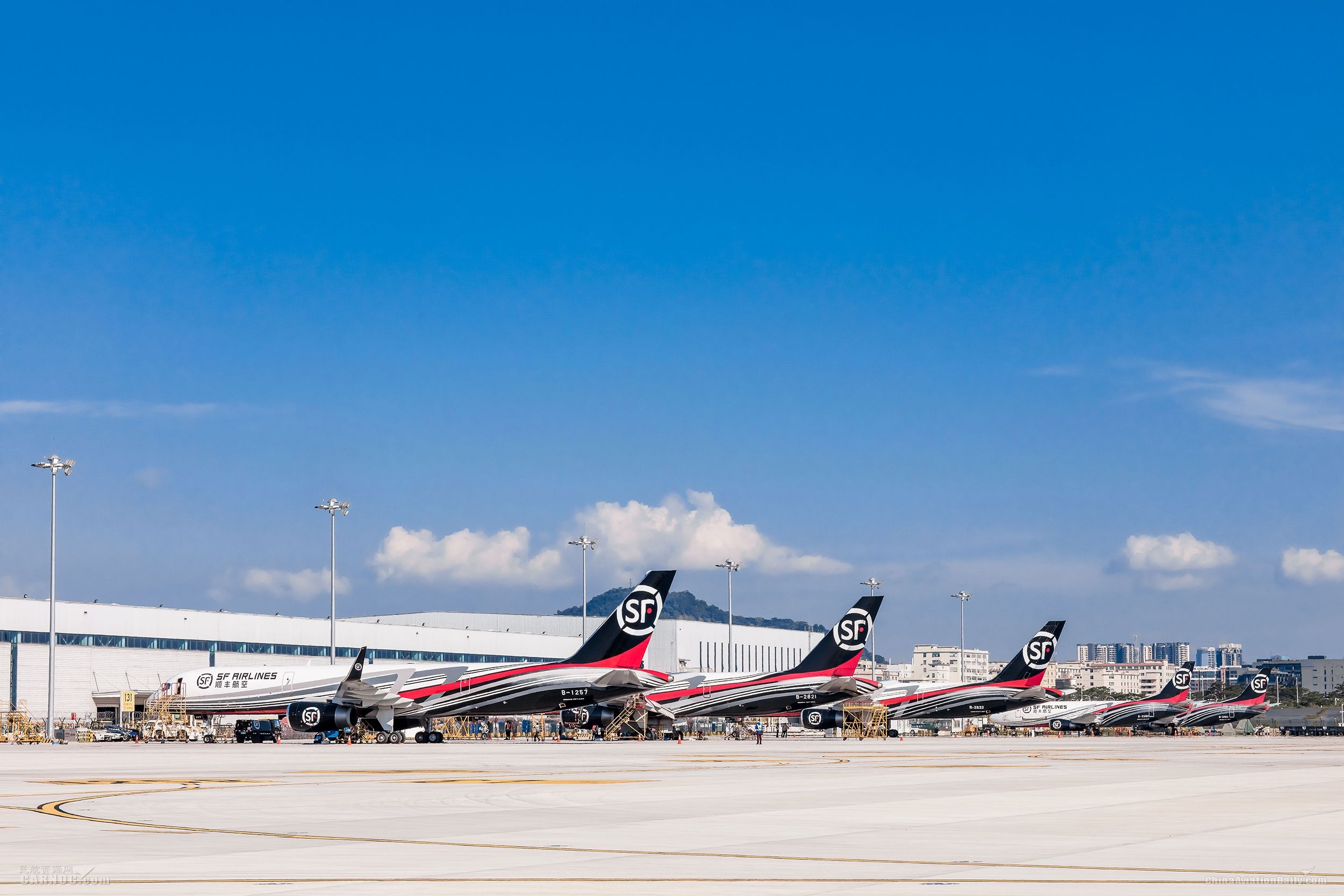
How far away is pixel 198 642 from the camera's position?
124 metres

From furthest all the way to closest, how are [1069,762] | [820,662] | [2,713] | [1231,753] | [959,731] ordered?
[959,731] → [2,713] → [820,662] → [1231,753] → [1069,762]

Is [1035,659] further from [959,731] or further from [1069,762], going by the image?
[1069,762]

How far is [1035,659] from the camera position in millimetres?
105438

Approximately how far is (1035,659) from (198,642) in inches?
2767

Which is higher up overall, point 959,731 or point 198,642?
point 198,642

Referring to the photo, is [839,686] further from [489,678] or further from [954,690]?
[489,678]

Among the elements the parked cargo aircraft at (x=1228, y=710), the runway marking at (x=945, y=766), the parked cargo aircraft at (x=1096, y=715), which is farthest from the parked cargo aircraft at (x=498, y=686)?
the parked cargo aircraft at (x=1228, y=710)

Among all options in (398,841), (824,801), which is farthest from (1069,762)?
(398,841)

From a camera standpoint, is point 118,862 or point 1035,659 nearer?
point 118,862

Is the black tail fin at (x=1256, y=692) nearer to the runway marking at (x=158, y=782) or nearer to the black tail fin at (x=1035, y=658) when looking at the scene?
the black tail fin at (x=1035, y=658)

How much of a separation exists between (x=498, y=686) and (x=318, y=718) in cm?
975

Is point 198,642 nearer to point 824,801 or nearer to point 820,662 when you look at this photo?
point 820,662

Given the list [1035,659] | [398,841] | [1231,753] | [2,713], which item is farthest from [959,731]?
[398,841]

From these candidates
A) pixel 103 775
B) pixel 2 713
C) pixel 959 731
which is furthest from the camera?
pixel 959 731
